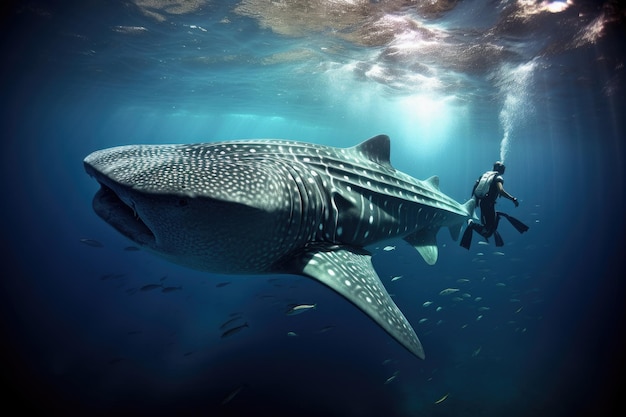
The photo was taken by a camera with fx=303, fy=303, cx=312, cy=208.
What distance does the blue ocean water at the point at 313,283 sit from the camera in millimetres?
9297

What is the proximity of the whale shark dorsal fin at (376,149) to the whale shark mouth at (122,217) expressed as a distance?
3.39 m

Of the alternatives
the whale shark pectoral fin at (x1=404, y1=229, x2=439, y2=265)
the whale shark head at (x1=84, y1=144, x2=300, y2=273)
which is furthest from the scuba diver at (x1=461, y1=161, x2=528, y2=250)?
the whale shark head at (x1=84, y1=144, x2=300, y2=273)

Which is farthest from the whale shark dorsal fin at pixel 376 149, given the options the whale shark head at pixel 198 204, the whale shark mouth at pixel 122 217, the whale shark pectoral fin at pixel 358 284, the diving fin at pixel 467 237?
the diving fin at pixel 467 237

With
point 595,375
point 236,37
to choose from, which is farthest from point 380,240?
point 595,375

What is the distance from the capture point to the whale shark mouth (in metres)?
2.51

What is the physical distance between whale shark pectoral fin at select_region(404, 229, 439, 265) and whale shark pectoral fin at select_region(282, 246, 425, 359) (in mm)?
2718

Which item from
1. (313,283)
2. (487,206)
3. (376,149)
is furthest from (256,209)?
(313,283)

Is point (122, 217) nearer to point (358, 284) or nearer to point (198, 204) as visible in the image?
point (198, 204)

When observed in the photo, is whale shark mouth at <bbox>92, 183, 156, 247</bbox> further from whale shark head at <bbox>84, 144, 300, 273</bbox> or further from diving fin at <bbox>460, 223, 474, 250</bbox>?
diving fin at <bbox>460, 223, 474, 250</bbox>

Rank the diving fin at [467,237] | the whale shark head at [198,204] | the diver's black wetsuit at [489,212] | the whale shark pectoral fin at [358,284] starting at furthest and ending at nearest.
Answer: the diver's black wetsuit at [489,212]
the diving fin at [467,237]
the whale shark pectoral fin at [358,284]
the whale shark head at [198,204]

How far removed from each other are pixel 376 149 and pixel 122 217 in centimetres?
380

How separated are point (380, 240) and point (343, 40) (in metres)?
11.5

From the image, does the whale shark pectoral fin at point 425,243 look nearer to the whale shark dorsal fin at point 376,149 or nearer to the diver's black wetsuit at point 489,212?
the whale shark dorsal fin at point 376,149

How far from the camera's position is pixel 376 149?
505cm
